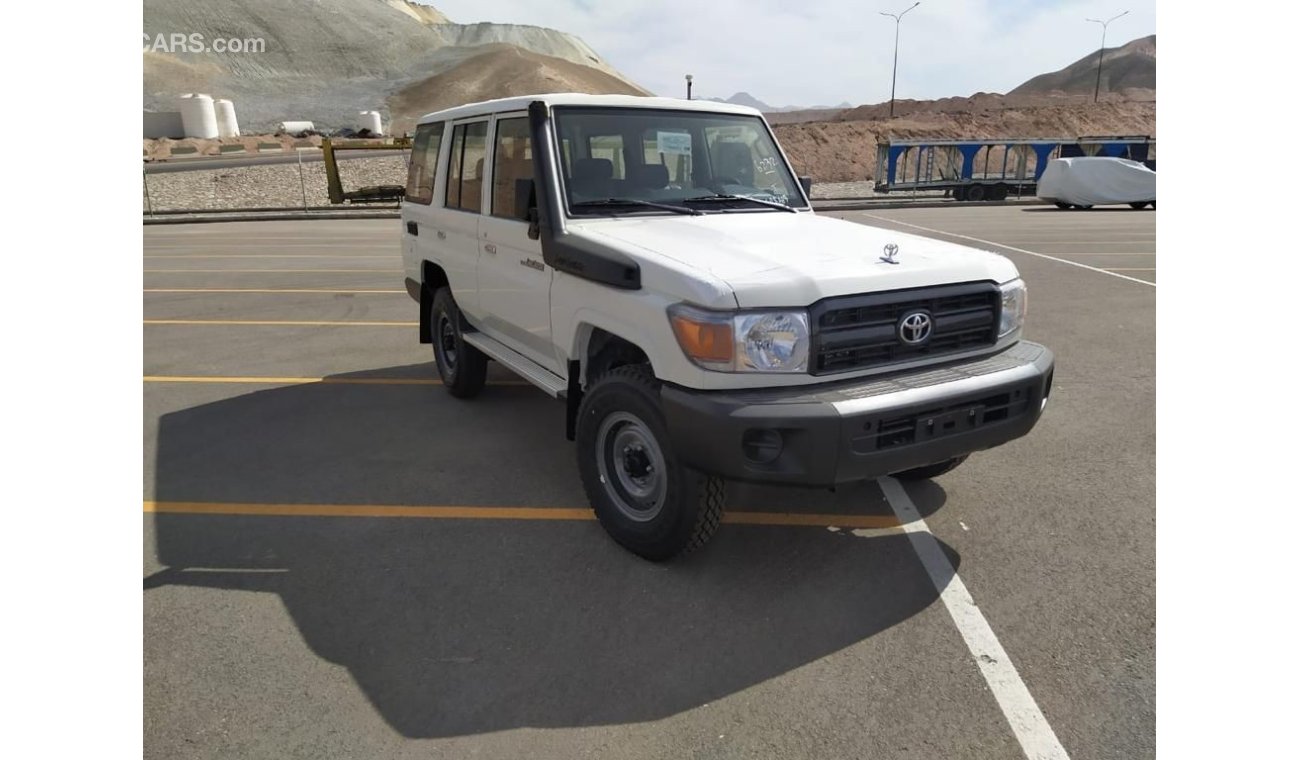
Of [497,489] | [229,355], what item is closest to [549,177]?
[497,489]

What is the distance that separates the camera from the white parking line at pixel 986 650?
8.77 ft

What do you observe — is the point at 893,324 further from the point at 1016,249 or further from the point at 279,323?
the point at 1016,249

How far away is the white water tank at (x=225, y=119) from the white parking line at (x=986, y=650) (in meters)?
81.9

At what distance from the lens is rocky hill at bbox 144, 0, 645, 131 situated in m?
88.3

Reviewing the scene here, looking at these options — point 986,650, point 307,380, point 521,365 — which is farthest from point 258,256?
point 986,650

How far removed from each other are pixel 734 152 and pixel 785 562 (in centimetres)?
249

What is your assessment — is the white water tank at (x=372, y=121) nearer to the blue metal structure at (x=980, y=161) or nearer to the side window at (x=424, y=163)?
the blue metal structure at (x=980, y=161)

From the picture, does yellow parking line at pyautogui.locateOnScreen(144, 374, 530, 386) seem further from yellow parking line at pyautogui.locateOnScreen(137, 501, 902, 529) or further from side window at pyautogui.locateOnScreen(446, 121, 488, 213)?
yellow parking line at pyautogui.locateOnScreen(137, 501, 902, 529)

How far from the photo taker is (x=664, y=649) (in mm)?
3131

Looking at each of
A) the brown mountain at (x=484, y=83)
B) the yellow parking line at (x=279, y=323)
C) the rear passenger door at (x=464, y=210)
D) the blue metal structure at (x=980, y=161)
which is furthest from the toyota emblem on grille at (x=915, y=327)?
the brown mountain at (x=484, y=83)

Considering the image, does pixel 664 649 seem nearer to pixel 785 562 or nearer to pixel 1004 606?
pixel 785 562

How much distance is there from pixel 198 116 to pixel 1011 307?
78705mm

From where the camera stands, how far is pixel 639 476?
12.5ft

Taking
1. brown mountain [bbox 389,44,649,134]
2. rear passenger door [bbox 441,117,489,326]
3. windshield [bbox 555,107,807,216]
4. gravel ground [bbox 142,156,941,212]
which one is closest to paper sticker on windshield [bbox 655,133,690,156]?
windshield [bbox 555,107,807,216]
